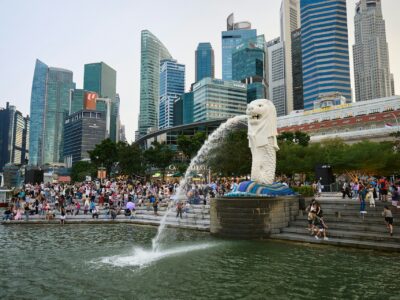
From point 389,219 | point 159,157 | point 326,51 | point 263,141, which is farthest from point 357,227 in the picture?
point 326,51

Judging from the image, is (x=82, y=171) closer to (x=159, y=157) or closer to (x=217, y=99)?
(x=159, y=157)

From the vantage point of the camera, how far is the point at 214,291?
9.32 metres

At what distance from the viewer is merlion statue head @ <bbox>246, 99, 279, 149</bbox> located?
780 inches

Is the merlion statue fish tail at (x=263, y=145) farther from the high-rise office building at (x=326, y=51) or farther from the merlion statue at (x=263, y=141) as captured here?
the high-rise office building at (x=326, y=51)


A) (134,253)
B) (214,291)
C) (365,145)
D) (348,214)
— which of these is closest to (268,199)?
(348,214)

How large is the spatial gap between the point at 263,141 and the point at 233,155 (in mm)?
23650

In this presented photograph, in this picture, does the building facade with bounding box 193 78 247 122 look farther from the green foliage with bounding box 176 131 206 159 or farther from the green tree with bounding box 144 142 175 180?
the green foliage with bounding box 176 131 206 159

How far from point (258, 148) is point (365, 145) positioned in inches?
1152

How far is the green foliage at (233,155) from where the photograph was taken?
4291cm

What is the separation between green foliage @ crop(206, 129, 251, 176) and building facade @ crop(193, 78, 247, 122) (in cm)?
10410

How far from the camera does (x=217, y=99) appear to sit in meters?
157

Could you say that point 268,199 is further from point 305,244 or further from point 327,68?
point 327,68

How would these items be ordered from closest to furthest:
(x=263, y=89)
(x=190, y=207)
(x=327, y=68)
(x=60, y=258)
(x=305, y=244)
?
(x=60, y=258), (x=305, y=244), (x=190, y=207), (x=327, y=68), (x=263, y=89)

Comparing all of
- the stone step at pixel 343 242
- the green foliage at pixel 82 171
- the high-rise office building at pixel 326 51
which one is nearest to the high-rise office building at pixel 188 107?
the high-rise office building at pixel 326 51
